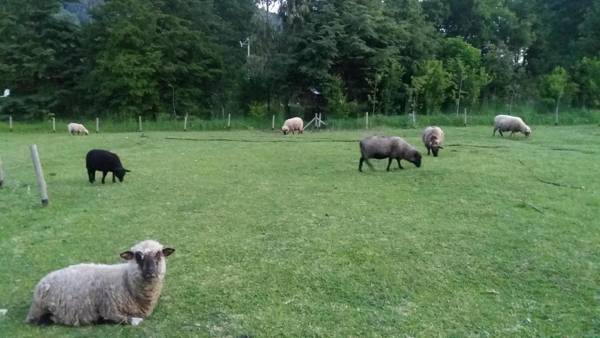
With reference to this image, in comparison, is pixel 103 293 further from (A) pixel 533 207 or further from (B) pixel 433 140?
(B) pixel 433 140

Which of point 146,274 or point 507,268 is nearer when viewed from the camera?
point 146,274

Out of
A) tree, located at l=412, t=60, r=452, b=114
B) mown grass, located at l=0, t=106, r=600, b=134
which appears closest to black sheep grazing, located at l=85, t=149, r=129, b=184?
mown grass, located at l=0, t=106, r=600, b=134

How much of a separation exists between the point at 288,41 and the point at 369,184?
26.4m

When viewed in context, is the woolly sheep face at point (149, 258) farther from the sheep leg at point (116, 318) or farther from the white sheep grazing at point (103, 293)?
the sheep leg at point (116, 318)

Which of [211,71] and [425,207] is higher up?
[211,71]

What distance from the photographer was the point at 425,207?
9.62 metres

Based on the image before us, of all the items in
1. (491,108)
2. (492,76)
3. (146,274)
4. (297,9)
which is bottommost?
(146,274)

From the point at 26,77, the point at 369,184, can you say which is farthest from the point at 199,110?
the point at 369,184

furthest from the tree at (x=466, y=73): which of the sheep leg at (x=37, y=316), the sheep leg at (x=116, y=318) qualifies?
the sheep leg at (x=37, y=316)

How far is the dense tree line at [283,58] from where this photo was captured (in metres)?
36.1

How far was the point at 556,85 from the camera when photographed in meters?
33.8

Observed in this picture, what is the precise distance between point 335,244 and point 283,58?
29945mm

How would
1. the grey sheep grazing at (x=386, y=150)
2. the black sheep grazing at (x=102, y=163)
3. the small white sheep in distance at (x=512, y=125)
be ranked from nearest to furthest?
the black sheep grazing at (x=102, y=163)
the grey sheep grazing at (x=386, y=150)
the small white sheep in distance at (x=512, y=125)

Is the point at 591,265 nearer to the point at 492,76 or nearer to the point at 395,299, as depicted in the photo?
the point at 395,299
